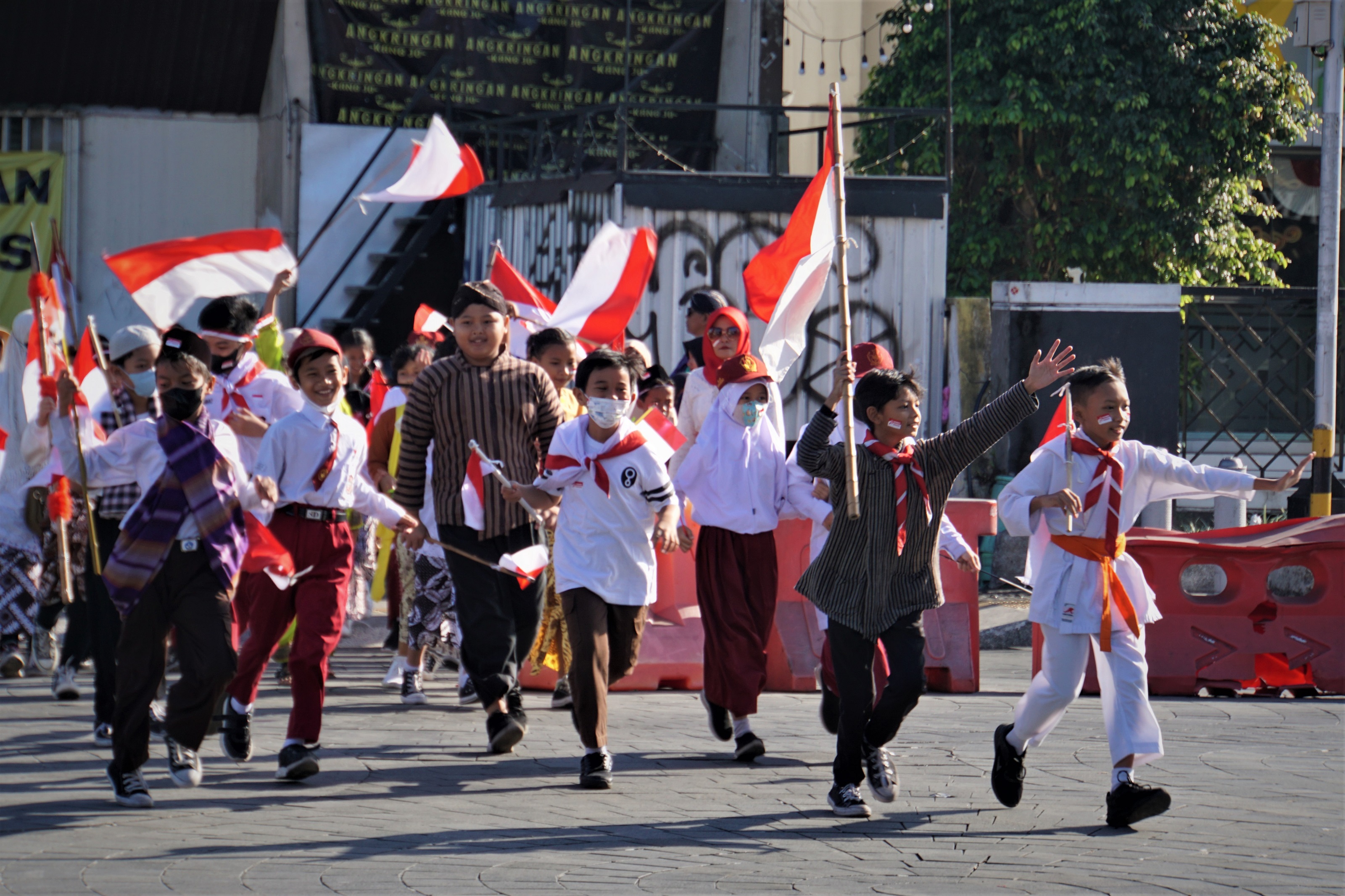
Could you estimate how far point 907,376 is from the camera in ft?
19.9

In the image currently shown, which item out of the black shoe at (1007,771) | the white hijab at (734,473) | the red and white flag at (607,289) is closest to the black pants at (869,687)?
the black shoe at (1007,771)

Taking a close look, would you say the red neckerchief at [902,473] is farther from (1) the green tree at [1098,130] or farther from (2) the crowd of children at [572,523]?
(1) the green tree at [1098,130]

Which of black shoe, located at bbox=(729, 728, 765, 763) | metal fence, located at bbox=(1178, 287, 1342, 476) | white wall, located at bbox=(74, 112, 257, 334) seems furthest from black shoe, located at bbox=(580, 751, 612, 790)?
white wall, located at bbox=(74, 112, 257, 334)

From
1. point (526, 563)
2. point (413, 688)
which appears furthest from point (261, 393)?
point (413, 688)

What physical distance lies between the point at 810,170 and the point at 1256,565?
20.3m

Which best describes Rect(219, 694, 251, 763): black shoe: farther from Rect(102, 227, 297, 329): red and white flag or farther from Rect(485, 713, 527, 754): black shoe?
Rect(102, 227, 297, 329): red and white flag

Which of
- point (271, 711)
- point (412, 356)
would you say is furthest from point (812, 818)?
point (412, 356)

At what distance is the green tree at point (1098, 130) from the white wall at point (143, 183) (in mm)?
8405

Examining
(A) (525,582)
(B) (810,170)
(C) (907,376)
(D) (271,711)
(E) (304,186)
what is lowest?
(D) (271,711)

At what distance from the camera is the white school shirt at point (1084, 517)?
592cm

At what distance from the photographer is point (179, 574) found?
5855mm

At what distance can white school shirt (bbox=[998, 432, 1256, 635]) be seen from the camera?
233 inches

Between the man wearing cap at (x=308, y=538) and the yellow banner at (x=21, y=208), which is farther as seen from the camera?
the yellow banner at (x=21, y=208)

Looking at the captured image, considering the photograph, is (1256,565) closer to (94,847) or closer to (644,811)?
(644,811)
